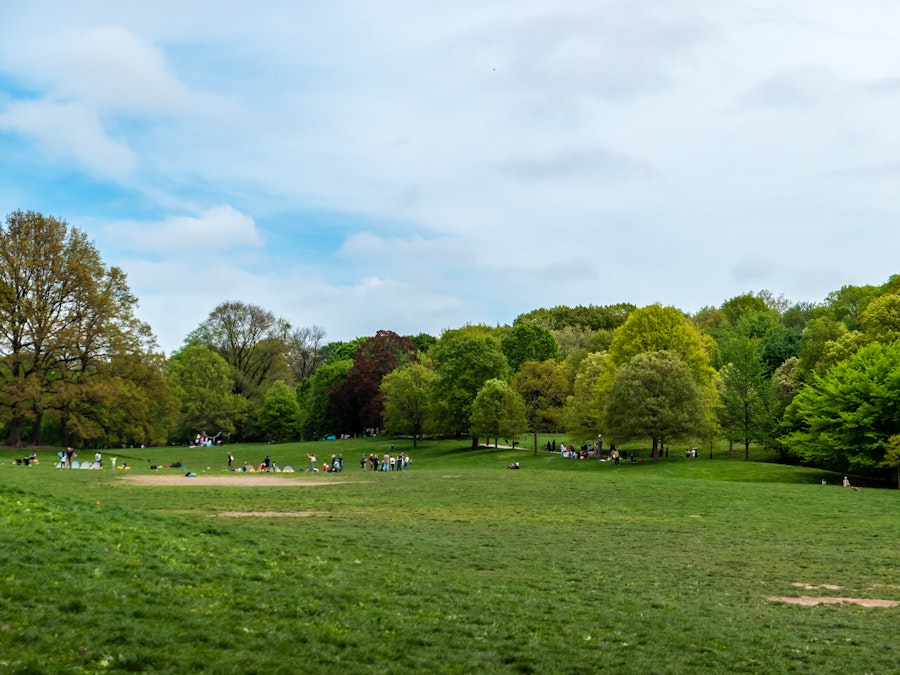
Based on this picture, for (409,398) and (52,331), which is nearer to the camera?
(52,331)

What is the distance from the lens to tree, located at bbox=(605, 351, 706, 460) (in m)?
63.0

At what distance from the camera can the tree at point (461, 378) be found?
8238 cm

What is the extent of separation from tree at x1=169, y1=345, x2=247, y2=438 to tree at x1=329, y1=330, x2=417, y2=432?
14.8 metres

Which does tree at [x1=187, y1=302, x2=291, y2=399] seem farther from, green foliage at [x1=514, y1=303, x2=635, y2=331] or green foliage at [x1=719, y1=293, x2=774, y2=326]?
green foliage at [x1=719, y1=293, x2=774, y2=326]

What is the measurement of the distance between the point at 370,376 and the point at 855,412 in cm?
6218

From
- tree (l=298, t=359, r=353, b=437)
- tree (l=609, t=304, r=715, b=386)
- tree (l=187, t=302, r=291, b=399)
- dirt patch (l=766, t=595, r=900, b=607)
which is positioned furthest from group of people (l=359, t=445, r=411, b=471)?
tree (l=187, t=302, r=291, b=399)

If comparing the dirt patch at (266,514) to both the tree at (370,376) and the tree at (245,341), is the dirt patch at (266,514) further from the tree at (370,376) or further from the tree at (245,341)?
the tree at (245,341)

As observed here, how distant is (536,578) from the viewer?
19000 mm

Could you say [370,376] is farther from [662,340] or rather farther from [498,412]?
[662,340]

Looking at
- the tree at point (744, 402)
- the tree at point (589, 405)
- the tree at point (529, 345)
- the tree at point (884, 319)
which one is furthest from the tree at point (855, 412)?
the tree at point (529, 345)

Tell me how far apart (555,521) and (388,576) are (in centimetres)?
1517

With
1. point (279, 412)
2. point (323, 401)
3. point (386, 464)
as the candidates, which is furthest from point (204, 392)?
point (386, 464)

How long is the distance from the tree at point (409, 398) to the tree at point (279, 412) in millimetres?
30642

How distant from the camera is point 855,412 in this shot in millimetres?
56531
